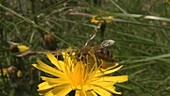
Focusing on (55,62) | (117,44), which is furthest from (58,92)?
(117,44)

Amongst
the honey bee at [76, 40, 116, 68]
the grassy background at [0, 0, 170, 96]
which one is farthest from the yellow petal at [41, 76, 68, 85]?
the grassy background at [0, 0, 170, 96]

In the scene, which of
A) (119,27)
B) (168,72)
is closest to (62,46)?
(119,27)

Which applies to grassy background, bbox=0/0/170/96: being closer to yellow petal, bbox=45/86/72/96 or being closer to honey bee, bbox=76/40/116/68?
honey bee, bbox=76/40/116/68

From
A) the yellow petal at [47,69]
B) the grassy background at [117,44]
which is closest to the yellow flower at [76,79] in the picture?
the yellow petal at [47,69]

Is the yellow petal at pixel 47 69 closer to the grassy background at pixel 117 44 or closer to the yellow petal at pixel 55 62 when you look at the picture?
the yellow petal at pixel 55 62

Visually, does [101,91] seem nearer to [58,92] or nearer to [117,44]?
[58,92]

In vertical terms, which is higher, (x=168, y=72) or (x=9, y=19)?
(x=9, y=19)

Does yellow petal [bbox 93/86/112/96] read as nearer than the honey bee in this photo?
Yes

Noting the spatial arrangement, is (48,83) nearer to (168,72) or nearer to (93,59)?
(93,59)
